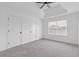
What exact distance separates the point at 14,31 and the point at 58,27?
3616 mm

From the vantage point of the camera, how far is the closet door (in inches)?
137

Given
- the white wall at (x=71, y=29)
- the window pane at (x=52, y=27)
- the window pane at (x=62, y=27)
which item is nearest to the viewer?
the white wall at (x=71, y=29)

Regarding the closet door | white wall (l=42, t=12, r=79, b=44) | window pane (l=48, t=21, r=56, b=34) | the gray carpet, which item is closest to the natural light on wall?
window pane (l=48, t=21, r=56, b=34)

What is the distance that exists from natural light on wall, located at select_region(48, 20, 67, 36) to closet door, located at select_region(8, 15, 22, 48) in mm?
3060

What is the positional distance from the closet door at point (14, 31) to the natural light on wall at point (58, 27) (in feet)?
10.0

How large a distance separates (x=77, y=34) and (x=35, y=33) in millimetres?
3371

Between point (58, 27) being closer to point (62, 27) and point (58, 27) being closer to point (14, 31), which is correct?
point (62, 27)

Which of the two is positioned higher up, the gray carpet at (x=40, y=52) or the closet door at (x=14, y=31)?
the closet door at (x=14, y=31)

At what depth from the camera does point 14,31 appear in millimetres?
3719

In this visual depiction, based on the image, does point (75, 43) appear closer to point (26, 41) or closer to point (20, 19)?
point (26, 41)

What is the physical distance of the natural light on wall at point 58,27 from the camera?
189 inches

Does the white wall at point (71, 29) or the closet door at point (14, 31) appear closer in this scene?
the closet door at point (14, 31)

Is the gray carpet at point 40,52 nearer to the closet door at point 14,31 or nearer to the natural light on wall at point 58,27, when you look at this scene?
the closet door at point 14,31

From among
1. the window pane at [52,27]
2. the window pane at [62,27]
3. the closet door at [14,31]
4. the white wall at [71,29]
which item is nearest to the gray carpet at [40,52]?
the closet door at [14,31]
